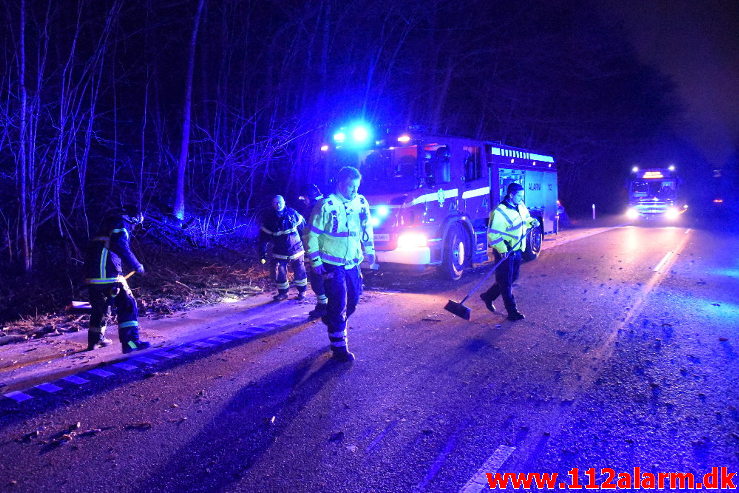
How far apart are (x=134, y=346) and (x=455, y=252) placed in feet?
21.1

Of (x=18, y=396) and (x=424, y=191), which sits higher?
(x=424, y=191)

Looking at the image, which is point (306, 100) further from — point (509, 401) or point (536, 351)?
point (509, 401)

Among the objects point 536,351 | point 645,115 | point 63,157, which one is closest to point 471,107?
point 645,115

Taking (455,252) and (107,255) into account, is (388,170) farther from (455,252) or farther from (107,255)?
(107,255)

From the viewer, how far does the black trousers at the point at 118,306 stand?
5.66 m

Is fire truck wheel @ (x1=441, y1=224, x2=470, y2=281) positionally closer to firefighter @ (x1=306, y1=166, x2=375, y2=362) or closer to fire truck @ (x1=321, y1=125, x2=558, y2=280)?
fire truck @ (x1=321, y1=125, x2=558, y2=280)

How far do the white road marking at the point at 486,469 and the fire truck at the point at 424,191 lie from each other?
6.17 m

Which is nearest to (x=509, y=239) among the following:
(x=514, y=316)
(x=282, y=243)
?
(x=514, y=316)

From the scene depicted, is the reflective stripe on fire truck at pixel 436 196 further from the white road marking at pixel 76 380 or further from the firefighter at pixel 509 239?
the white road marking at pixel 76 380

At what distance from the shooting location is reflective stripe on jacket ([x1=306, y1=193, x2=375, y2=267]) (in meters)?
5.05

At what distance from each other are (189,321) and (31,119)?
4.46 m

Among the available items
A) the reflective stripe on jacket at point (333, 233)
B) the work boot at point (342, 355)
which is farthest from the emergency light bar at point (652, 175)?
the work boot at point (342, 355)

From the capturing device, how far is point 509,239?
6746mm

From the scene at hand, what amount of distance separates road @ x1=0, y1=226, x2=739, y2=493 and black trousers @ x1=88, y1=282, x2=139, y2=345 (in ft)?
1.60
